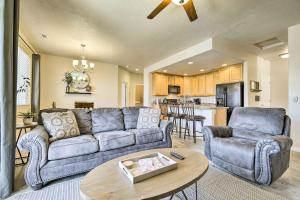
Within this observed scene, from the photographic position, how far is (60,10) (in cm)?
271

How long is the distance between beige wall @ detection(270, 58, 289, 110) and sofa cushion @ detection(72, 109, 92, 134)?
680 centimetres

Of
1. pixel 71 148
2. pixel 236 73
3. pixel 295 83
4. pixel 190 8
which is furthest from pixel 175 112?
pixel 71 148

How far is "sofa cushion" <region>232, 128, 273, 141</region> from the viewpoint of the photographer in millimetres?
2318

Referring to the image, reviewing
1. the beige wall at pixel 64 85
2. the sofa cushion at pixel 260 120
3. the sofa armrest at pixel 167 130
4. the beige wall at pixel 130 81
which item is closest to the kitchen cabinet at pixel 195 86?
the beige wall at pixel 130 81

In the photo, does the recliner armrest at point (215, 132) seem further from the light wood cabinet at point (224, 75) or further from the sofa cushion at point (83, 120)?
the light wood cabinet at point (224, 75)

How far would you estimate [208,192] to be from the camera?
1732 millimetres

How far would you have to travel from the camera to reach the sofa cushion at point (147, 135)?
2.61m

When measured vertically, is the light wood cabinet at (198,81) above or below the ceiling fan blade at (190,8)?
below

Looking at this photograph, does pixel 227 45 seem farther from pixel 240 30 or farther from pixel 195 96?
pixel 195 96

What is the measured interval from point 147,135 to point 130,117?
0.66m

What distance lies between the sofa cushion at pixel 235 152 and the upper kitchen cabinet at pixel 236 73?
3.56 metres

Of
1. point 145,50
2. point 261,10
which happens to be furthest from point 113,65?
point 261,10

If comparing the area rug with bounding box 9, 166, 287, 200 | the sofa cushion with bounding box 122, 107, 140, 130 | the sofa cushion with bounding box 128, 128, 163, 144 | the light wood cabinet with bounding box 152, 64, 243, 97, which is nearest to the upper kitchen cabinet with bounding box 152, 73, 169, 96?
the light wood cabinet with bounding box 152, 64, 243, 97

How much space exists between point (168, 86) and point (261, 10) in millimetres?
4510
